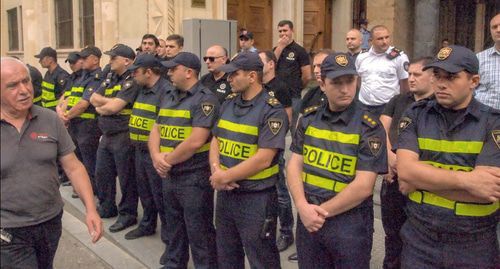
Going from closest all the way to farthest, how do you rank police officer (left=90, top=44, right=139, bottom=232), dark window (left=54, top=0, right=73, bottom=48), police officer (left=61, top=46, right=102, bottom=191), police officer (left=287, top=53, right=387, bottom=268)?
police officer (left=287, top=53, right=387, bottom=268), police officer (left=90, top=44, right=139, bottom=232), police officer (left=61, top=46, right=102, bottom=191), dark window (left=54, top=0, right=73, bottom=48)

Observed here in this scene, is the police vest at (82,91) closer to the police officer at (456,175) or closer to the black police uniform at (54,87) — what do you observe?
the black police uniform at (54,87)

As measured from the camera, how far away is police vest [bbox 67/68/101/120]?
6.94m

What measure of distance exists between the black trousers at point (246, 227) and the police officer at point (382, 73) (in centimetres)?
259

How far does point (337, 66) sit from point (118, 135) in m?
3.38

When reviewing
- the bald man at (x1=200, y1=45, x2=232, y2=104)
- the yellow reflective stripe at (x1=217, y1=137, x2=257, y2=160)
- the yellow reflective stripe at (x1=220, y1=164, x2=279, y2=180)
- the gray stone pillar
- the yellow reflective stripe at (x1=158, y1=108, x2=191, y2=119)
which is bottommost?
the yellow reflective stripe at (x1=220, y1=164, x2=279, y2=180)

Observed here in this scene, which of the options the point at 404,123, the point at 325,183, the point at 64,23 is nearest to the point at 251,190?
the point at 325,183

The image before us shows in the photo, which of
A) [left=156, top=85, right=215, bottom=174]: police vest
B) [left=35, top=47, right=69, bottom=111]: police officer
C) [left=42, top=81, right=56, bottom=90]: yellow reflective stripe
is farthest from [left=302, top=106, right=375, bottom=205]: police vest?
[left=42, top=81, right=56, bottom=90]: yellow reflective stripe

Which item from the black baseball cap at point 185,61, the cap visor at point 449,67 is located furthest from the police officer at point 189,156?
the cap visor at point 449,67

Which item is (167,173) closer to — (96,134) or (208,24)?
(96,134)

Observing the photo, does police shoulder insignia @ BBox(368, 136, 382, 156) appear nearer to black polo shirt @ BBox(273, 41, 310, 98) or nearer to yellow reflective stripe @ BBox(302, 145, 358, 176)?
yellow reflective stripe @ BBox(302, 145, 358, 176)

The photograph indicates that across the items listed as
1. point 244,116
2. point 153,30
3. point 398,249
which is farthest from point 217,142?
point 153,30

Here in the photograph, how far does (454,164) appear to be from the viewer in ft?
9.82

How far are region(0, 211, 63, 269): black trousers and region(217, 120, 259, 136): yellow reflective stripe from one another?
1315 mm

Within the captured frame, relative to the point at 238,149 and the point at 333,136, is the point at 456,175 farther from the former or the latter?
A: the point at 238,149
